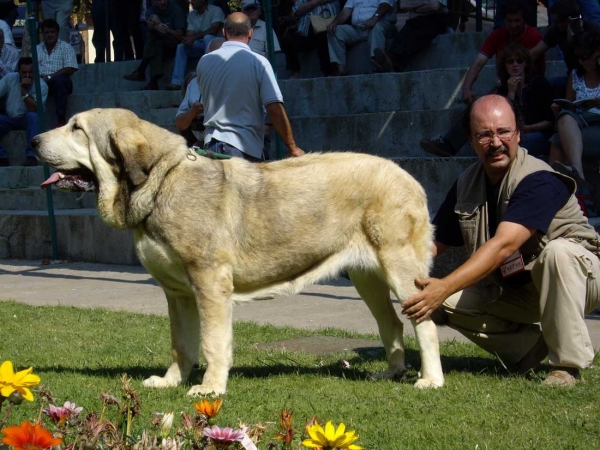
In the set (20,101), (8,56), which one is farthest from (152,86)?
(8,56)

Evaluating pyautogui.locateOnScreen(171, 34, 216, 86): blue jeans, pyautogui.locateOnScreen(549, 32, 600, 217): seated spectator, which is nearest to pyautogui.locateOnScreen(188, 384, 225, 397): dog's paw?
pyautogui.locateOnScreen(549, 32, 600, 217): seated spectator

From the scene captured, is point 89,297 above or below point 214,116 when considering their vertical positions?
below

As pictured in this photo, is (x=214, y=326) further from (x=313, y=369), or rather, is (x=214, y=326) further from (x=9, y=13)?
(x=9, y=13)

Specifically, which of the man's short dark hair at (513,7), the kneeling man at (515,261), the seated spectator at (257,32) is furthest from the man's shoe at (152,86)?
the kneeling man at (515,261)

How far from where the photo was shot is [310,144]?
43.1 feet

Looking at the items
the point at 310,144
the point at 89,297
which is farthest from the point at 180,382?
the point at 310,144

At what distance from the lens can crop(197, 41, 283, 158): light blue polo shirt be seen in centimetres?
870

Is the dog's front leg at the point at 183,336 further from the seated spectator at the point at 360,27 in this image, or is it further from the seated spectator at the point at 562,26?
the seated spectator at the point at 360,27

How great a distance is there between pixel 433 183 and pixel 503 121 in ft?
17.5

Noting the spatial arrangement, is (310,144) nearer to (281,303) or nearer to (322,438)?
(281,303)

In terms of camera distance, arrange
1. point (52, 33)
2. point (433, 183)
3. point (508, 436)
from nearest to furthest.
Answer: point (508, 436) < point (433, 183) < point (52, 33)

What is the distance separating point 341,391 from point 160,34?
1184 cm

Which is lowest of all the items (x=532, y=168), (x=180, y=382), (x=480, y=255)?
(x=180, y=382)

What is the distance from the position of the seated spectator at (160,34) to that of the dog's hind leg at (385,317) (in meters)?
10.6
